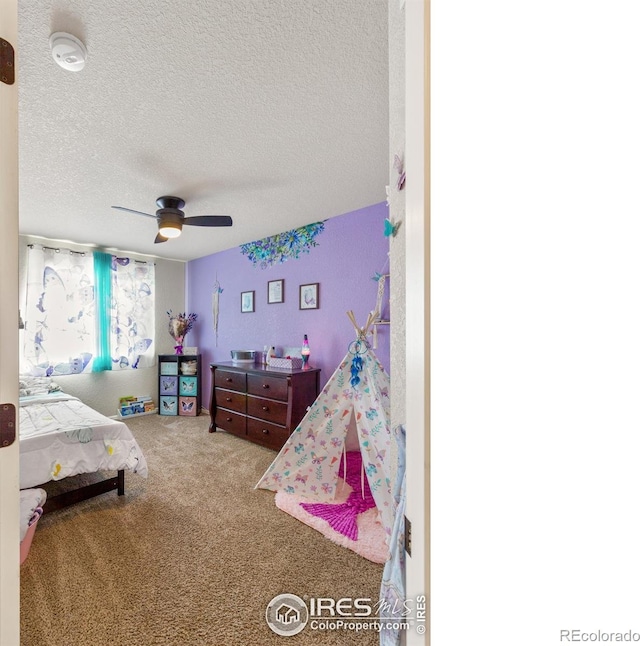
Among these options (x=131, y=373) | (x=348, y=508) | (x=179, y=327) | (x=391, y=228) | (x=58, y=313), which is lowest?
(x=348, y=508)

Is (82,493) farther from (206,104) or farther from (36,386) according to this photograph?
(206,104)

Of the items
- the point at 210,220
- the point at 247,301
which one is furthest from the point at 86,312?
the point at 210,220

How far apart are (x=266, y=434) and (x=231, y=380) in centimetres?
84

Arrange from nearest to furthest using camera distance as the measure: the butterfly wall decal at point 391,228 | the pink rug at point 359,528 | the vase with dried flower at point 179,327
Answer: the butterfly wall decal at point 391,228
the pink rug at point 359,528
the vase with dried flower at point 179,327

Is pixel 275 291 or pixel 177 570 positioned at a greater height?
pixel 275 291

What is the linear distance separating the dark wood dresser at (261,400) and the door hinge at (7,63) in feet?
9.40

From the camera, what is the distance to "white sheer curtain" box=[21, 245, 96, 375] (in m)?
3.98

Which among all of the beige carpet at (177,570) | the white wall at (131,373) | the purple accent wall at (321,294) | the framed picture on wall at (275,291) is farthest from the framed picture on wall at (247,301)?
the beige carpet at (177,570)

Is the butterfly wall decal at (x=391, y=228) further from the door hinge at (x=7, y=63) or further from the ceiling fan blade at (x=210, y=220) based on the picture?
the ceiling fan blade at (x=210, y=220)

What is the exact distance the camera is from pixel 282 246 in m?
4.07

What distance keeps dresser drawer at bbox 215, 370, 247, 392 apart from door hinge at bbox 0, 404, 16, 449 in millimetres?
3090

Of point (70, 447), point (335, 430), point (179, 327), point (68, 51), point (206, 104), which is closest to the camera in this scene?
point (68, 51)

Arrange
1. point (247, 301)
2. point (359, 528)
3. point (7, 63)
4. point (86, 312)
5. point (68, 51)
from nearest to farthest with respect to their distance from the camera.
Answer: point (7, 63) < point (68, 51) < point (359, 528) < point (86, 312) < point (247, 301)

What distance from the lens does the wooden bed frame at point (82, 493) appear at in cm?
232
